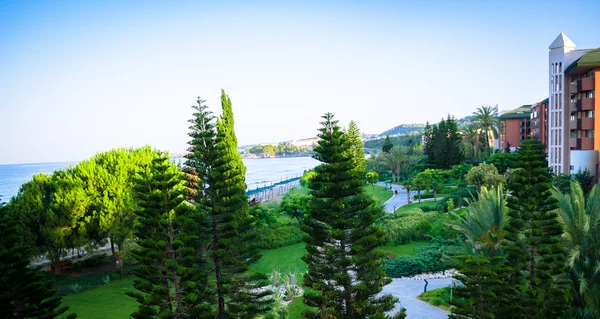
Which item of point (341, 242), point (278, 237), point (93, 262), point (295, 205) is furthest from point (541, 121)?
point (93, 262)

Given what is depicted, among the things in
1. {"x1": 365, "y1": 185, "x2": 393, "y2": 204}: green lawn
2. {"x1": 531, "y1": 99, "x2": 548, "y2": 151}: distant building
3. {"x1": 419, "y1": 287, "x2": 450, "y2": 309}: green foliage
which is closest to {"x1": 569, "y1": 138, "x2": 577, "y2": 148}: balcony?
{"x1": 531, "y1": 99, "x2": 548, "y2": 151}: distant building

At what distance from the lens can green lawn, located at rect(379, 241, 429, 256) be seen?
1459 centimetres

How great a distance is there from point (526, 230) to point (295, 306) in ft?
18.4

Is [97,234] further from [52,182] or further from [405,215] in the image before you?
[405,215]

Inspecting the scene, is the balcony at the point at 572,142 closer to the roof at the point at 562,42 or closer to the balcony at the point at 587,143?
the balcony at the point at 587,143

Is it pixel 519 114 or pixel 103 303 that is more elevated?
pixel 519 114

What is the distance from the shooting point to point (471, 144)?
34.7 metres

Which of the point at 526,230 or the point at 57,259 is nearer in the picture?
the point at 526,230

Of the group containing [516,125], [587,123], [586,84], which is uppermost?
[586,84]

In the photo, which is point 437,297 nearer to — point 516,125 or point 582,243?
point 582,243

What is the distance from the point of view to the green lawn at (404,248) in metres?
14.6

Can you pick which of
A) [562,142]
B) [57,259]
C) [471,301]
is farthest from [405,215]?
[57,259]

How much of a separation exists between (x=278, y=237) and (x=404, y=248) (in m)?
5.14

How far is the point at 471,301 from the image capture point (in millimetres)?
7516
